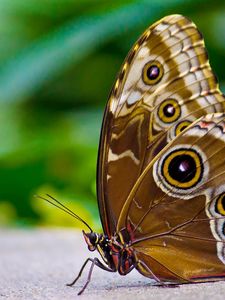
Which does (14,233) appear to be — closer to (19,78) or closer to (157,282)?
(19,78)

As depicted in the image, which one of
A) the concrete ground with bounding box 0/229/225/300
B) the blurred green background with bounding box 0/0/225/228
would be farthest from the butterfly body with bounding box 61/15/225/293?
the blurred green background with bounding box 0/0/225/228

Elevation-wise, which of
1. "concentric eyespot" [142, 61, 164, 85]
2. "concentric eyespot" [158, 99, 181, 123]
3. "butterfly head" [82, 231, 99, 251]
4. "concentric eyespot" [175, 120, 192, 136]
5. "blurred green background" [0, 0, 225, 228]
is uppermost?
"blurred green background" [0, 0, 225, 228]

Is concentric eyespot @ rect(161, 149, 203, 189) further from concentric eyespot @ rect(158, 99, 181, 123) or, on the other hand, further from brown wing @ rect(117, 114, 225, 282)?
concentric eyespot @ rect(158, 99, 181, 123)

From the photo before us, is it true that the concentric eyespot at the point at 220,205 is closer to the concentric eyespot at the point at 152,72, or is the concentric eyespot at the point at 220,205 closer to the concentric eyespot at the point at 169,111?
the concentric eyespot at the point at 169,111

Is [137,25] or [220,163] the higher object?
[137,25]

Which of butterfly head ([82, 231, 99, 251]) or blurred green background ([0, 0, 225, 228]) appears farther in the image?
blurred green background ([0, 0, 225, 228])

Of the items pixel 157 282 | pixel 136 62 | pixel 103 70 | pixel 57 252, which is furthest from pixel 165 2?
pixel 157 282

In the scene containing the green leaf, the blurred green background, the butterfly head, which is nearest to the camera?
the butterfly head
